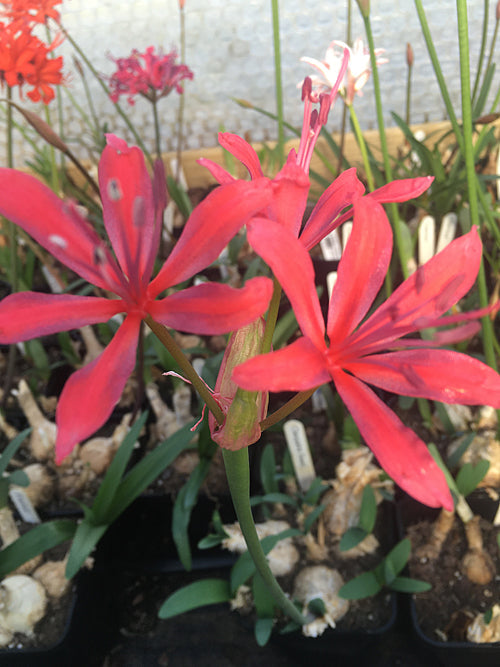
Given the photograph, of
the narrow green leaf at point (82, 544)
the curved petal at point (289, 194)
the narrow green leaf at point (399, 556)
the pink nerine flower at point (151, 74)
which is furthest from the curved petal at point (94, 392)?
the pink nerine flower at point (151, 74)

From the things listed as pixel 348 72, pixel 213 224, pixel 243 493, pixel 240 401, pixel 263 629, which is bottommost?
pixel 263 629

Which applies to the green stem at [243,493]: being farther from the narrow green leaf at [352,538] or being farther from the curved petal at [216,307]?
the narrow green leaf at [352,538]

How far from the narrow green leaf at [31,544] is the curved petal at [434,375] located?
0.56 m

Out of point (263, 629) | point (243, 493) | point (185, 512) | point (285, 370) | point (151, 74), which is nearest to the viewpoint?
point (285, 370)

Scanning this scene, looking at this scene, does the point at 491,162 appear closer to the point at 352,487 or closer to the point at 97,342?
the point at 352,487

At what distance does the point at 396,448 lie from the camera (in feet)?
0.98

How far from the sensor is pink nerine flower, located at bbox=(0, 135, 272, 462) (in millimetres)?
284

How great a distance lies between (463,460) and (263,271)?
1.63 ft

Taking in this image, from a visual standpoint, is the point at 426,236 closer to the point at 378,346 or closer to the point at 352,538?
the point at 352,538

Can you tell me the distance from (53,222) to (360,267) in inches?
7.2

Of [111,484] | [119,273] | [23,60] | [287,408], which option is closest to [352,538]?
[111,484]

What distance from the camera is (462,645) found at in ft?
2.21

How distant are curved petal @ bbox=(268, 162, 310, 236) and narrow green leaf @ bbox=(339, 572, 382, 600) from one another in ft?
1.73

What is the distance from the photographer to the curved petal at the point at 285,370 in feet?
0.89
